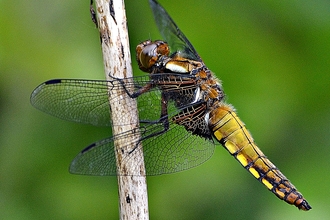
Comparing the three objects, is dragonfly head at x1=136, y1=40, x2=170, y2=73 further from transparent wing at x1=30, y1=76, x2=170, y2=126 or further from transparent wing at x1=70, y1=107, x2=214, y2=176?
transparent wing at x1=70, y1=107, x2=214, y2=176

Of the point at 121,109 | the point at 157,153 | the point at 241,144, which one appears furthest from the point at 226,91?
the point at 121,109

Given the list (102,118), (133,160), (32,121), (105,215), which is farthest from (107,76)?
(105,215)

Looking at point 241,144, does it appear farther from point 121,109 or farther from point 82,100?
point 82,100

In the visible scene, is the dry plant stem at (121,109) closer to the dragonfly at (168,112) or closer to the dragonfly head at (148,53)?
the dragonfly at (168,112)

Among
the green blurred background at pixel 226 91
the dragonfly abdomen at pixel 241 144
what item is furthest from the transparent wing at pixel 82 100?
the dragonfly abdomen at pixel 241 144

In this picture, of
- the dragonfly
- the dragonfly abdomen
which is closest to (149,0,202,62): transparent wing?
the dragonfly

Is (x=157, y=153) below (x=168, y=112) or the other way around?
below

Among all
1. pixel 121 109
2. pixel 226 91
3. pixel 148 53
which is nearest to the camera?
pixel 121 109
